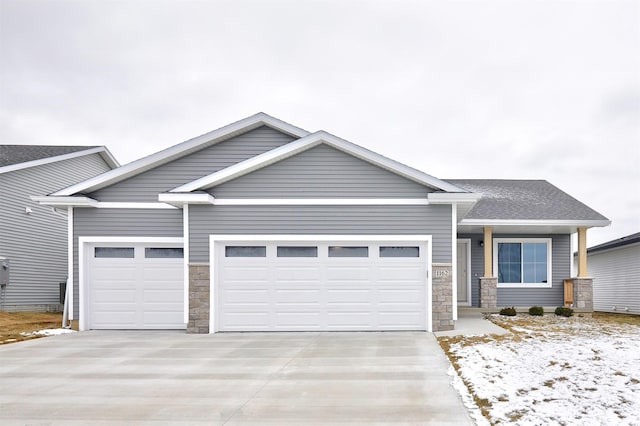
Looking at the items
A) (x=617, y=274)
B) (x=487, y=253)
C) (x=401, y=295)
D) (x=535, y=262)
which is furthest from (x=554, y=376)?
(x=617, y=274)

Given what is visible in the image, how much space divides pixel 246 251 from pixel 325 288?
1979mm

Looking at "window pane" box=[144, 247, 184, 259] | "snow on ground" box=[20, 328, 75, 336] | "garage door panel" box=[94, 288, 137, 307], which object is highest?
"window pane" box=[144, 247, 184, 259]

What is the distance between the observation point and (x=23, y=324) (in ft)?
53.7

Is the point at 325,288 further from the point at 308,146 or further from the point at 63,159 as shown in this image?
the point at 63,159

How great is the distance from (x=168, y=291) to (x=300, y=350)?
4962 mm

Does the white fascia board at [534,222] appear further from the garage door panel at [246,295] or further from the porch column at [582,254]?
the garage door panel at [246,295]

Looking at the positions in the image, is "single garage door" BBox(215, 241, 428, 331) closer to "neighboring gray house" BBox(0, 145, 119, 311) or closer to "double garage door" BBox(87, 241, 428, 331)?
"double garage door" BBox(87, 241, 428, 331)

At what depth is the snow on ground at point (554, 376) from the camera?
6219 mm

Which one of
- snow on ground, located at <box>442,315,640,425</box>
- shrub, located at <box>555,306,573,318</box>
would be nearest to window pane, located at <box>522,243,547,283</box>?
shrub, located at <box>555,306,573,318</box>

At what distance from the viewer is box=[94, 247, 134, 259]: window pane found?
559 inches

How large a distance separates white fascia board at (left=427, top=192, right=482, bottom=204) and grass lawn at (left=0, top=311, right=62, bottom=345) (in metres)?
9.66

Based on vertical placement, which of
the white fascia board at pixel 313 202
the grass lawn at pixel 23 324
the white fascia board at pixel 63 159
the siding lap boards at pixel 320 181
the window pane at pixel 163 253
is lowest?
the grass lawn at pixel 23 324

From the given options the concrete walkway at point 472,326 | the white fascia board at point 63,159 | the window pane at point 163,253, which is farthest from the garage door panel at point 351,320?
the white fascia board at point 63,159

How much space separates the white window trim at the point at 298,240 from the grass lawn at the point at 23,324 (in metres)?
4.32
